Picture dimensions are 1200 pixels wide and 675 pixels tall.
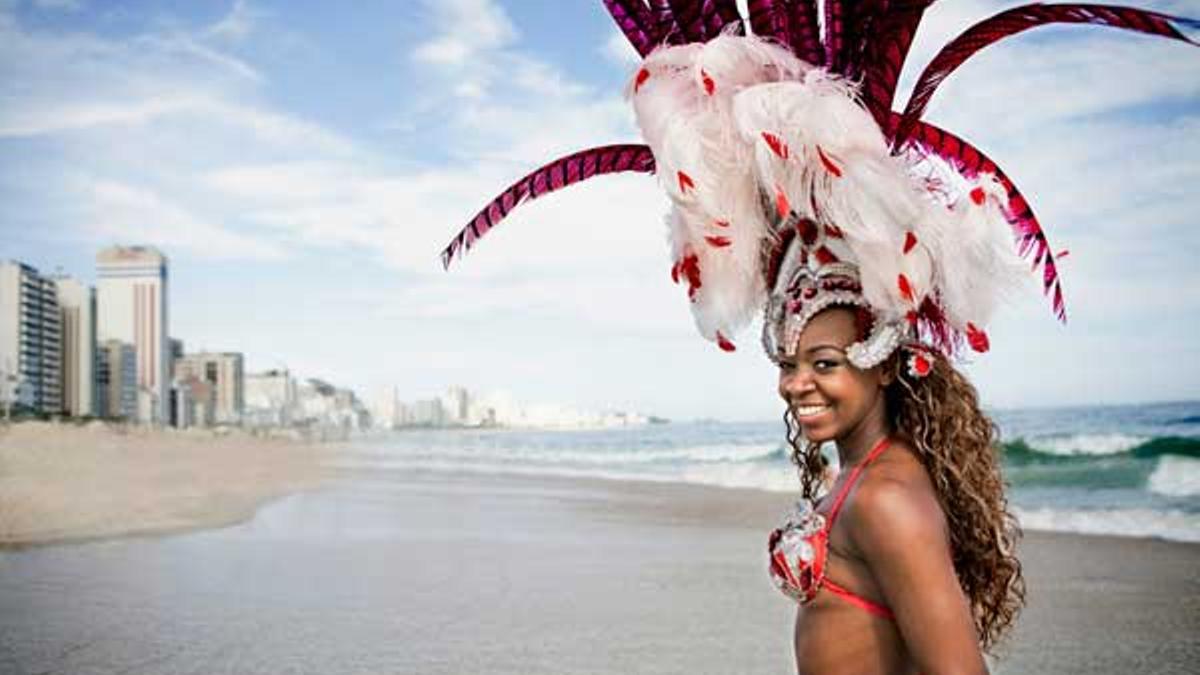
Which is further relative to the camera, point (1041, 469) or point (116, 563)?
point (1041, 469)

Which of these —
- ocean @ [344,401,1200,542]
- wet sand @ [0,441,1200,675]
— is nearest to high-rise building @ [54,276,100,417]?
ocean @ [344,401,1200,542]

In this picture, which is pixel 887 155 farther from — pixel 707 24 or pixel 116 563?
pixel 116 563

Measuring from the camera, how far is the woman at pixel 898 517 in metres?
2.00

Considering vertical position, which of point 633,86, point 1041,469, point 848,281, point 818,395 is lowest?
point 1041,469

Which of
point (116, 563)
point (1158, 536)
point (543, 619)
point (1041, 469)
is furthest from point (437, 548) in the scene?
point (1041, 469)

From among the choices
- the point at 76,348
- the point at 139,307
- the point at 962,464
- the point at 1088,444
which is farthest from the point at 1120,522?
the point at 139,307

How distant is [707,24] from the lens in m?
2.33

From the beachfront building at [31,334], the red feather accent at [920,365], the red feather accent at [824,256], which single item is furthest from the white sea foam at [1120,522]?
the beachfront building at [31,334]

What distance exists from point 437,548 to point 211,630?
148 inches

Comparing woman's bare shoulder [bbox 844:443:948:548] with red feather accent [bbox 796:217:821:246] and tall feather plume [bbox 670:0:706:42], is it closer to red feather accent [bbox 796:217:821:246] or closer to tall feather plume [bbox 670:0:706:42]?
red feather accent [bbox 796:217:821:246]

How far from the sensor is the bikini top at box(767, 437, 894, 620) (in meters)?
2.21

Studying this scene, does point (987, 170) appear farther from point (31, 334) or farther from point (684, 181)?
point (31, 334)

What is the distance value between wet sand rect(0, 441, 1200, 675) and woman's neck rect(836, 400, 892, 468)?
11.3ft

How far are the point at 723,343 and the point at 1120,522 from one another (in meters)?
11.2
